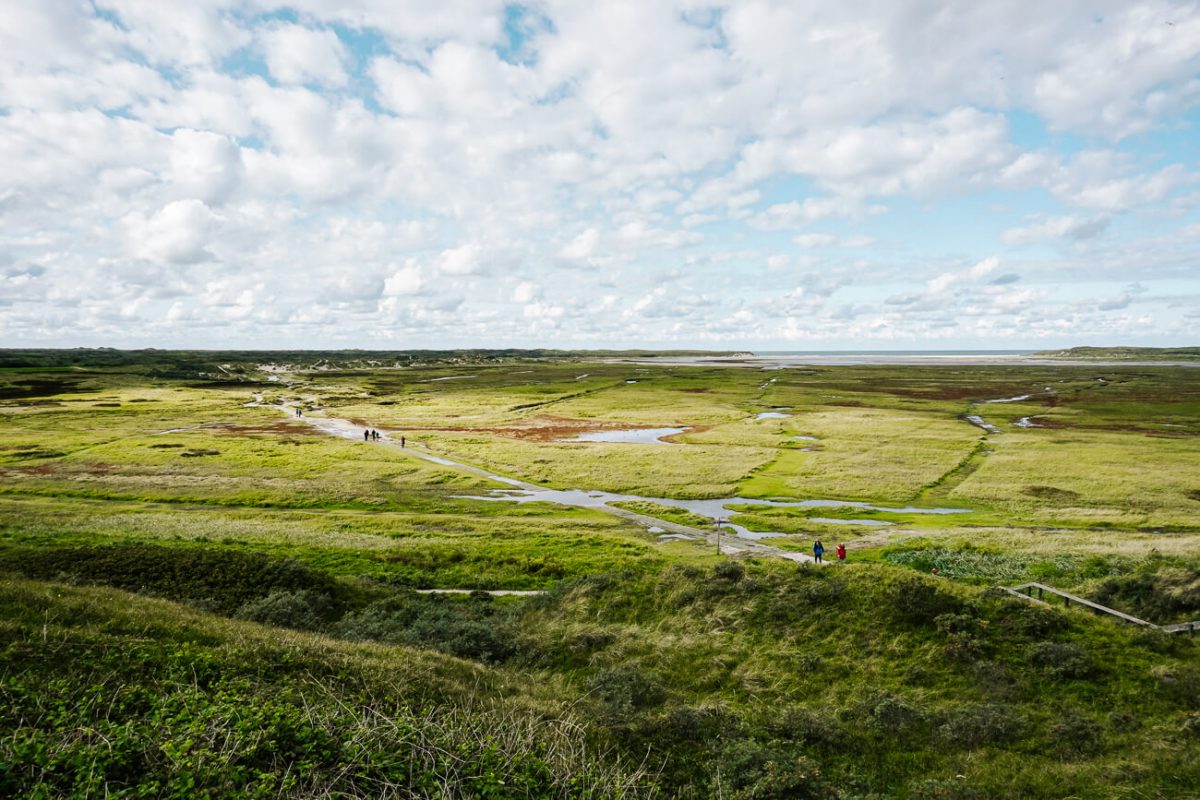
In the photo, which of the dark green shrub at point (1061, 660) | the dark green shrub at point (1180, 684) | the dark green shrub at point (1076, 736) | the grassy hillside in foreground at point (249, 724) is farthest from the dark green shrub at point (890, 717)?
the grassy hillside in foreground at point (249, 724)

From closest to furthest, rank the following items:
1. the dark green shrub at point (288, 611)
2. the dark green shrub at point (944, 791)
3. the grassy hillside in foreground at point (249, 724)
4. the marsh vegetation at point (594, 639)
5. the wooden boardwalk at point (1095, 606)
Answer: the grassy hillside in foreground at point (249, 724) < the marsh vegetation at point (594, 639) < the dark green shrub at point (944, 791) < the wooden boardwalk at point (1095, 606) < the dark green shrub at point (288, 611)

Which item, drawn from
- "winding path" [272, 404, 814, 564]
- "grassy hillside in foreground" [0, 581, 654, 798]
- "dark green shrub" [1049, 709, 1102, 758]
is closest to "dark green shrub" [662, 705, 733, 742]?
"grassy hillside in foreground" [0, 581, 654, 798]

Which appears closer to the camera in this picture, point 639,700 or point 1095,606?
→ point 639,700

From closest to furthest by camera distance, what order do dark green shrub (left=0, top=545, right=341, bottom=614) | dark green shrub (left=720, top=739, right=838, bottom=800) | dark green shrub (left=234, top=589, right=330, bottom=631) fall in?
1. dark green shrub (left=720, top=739, right=838, bottom=800)
2. dark green shrub (left=234, top=589, right=330, bottom=631)
3. dark green shrub (left=0, top=545, right=341, bottom=614)

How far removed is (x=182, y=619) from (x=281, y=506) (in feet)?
130

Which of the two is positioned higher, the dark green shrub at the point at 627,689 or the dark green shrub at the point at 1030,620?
the dark green shrub at the point at 1030,620

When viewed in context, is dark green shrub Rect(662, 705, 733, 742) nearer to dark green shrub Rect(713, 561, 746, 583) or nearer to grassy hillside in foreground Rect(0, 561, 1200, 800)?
grassy hillside in foreground Rect(0, 561, 1200, 800)

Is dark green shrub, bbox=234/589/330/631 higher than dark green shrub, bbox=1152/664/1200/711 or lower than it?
lower

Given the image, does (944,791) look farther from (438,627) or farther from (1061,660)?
(438,627)

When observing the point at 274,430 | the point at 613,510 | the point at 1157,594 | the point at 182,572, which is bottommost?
the point at 613,510

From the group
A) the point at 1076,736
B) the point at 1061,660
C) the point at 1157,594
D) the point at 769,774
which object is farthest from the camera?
the point at 1157,594

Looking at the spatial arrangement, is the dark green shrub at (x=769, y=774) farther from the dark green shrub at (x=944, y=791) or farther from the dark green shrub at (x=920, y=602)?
the dark green shrub at (x=920, y=602)

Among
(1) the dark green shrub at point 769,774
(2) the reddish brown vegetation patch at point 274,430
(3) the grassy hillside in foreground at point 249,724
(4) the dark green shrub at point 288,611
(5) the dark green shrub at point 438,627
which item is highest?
(3) the grassy hillside in foreground at point 249,724

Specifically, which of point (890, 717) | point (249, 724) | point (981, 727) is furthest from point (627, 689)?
point (249, 724)
